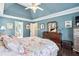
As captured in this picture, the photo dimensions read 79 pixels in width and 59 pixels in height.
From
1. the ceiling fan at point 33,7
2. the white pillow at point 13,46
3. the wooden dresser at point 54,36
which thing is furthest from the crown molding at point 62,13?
the white pillow at point 13,46

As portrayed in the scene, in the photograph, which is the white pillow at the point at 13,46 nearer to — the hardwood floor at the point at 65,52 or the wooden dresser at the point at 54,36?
the wooden dresser at the point at 54,36

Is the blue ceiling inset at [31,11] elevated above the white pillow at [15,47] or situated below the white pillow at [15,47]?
above

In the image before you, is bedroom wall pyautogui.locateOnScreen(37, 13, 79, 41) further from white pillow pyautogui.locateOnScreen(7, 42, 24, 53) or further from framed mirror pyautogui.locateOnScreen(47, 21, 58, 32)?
white pillow pyautogui.locateOnScreen(7, 42, 24, 53)

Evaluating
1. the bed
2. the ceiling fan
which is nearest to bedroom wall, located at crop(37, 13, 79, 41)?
the bed

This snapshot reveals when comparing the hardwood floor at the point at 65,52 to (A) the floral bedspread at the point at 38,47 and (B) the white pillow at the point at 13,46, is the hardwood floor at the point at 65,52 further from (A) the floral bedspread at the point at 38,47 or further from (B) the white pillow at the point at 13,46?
(B) the white pillow at the point at 13,46

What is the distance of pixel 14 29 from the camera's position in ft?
6.53

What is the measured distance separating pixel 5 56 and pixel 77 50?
3.47 ft

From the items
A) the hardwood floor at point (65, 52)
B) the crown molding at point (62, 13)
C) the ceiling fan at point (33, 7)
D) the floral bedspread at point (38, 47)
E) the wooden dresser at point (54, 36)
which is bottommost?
the hardwood floor at point (65, 52)

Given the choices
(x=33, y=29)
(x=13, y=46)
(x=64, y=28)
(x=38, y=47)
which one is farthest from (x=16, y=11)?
(x=64, y=28)

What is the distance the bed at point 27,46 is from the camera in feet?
6.02

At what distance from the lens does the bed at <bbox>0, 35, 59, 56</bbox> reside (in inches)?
72.2

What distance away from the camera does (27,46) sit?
1.89 meters

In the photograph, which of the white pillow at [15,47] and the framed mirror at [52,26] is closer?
the white pillow at [15,47]

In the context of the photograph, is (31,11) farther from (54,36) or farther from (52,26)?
(54,36)
